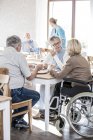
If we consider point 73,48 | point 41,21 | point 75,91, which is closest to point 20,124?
point 75,91

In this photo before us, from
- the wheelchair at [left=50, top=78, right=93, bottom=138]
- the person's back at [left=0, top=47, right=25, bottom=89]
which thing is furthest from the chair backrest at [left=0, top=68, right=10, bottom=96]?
the wheelchair at [left=50, top=78, right=93, bottom=138]

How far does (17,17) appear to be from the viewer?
743 cm

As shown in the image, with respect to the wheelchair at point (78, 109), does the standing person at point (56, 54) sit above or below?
above

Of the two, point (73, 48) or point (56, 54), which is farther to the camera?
point (56, 54)

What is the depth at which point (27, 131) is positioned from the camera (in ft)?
10.7

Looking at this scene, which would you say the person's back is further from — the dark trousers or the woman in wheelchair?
the woman in wheelchair

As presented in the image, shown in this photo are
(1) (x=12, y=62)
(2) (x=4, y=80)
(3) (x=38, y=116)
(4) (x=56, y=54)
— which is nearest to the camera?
(2) (x=4, y=80)

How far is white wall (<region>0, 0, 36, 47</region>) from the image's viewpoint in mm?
7211

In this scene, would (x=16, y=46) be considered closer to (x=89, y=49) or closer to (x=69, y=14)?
(x=89, y=49)

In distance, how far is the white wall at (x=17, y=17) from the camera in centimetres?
721

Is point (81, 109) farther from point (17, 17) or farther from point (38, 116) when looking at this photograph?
point (17, 17)

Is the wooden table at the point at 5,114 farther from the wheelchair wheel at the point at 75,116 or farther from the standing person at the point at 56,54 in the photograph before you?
the standing person at the point at 56,54

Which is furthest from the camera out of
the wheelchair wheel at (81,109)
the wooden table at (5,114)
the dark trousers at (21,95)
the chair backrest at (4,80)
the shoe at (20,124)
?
the shoe at (20,124)

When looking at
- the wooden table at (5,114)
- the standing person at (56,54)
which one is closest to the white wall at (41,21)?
the standing person at (56,54)
